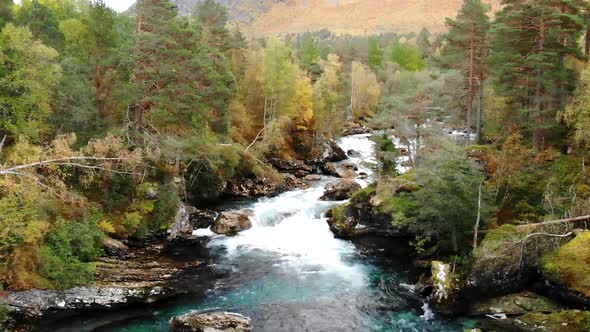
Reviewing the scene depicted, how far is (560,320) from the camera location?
56.7 feet

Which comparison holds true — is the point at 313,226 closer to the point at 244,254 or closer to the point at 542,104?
the point at 244,254

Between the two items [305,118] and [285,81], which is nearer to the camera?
[285,81]

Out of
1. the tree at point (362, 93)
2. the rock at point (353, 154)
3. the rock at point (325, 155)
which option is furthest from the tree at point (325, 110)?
the tree at point (362, 93)

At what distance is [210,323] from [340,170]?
34879mm

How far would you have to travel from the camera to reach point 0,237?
18219 mm

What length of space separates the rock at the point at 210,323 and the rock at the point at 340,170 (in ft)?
103

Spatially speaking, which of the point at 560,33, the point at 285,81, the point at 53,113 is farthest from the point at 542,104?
the point at 53,113

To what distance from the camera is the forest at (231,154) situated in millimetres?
19562

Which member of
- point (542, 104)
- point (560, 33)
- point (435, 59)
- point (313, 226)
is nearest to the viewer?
point (560, 33)

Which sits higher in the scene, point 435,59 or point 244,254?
point 435,59

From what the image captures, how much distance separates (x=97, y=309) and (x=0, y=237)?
5003 mm

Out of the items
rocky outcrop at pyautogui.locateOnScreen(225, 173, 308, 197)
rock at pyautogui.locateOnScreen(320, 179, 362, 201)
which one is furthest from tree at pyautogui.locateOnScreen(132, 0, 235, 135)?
rock at pyautogui.locateOnScreen(320, 179, 362, 201)

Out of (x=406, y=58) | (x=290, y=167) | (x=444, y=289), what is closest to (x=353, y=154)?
(x=290, y=167)

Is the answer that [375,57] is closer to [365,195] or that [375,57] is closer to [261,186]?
[261,186]
